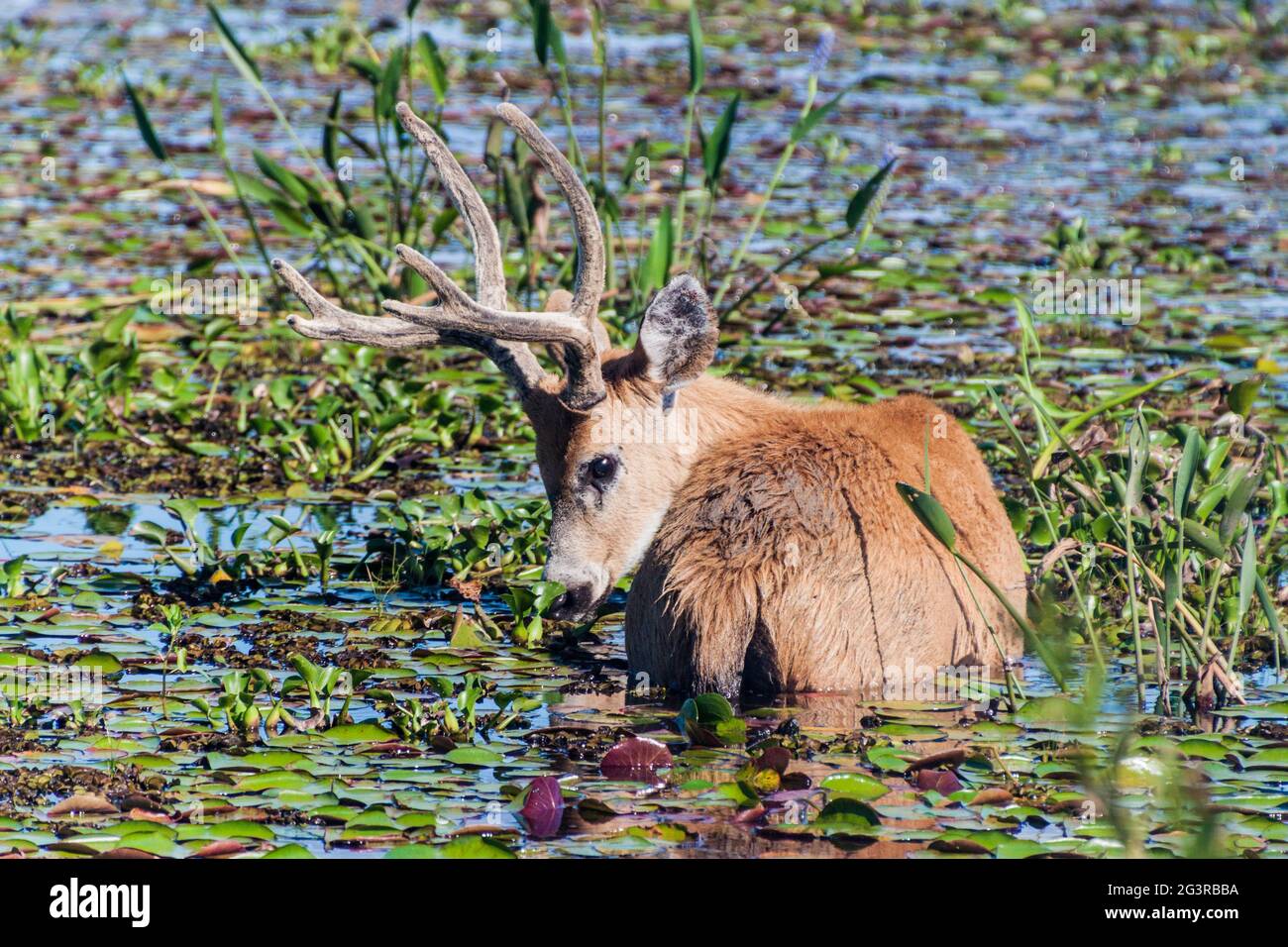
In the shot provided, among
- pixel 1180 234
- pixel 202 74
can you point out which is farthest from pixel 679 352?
pixel 202 74

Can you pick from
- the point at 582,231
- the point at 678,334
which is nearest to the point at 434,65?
the point at 582,231

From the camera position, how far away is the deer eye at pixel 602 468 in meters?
7.47

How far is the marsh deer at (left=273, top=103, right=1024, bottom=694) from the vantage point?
659 centimetres

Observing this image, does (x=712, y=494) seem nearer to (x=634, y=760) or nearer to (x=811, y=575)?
(x=811, y=575)

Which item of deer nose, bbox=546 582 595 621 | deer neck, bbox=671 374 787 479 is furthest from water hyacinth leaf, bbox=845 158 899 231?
deer nose, bbox=546 582 595 621

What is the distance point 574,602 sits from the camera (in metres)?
7.55

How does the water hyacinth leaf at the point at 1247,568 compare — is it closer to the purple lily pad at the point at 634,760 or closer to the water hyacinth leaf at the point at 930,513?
the water hyacinth leaf at the point at 930,513

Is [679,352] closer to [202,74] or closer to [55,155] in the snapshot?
[55,155]

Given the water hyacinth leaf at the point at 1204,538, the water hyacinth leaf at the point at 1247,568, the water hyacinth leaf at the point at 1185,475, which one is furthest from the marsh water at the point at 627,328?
the water hyacinth leaf at the point at 1185,475

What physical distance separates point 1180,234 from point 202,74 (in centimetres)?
1192

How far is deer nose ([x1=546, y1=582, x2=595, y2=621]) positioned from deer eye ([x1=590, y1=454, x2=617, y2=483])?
435 millimetres

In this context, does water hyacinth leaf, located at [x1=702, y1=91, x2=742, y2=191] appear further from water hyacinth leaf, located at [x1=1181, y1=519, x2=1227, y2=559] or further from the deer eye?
water hyacinth leaf, located at [x1=1181, y1=519, x2=1227, y2=559]

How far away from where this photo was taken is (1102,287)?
1352cm
